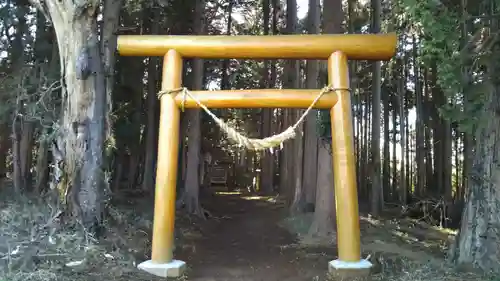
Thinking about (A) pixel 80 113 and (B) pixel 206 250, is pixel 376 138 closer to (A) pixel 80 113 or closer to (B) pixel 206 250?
(B) pixel 206 250

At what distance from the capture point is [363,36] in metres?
5.54

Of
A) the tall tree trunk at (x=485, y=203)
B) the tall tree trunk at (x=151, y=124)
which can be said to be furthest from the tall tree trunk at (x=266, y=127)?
the tall tree trunk at (x=485, y=203)

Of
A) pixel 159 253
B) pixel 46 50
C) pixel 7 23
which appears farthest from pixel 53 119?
pixel 7 23

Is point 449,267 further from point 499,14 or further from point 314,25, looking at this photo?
point 314,25

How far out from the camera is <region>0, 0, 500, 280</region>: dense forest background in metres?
5.78

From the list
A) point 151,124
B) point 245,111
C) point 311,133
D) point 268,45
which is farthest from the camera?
point 245,111

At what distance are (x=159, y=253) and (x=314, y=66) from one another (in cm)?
788

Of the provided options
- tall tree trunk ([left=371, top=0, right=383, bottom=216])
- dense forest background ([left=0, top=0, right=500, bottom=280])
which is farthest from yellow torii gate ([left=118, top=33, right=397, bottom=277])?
tall tree trunk ([left=371, top=0, right=383, bottom=216])

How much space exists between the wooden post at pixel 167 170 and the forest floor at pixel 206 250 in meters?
0.43

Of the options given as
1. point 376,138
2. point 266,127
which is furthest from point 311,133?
point 266,127

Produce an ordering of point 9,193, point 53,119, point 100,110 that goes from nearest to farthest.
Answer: point 100,110
point 53,119
point 9,193

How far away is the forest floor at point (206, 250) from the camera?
518 centimetres

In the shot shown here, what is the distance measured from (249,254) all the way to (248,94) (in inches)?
144

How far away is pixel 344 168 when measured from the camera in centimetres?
534
